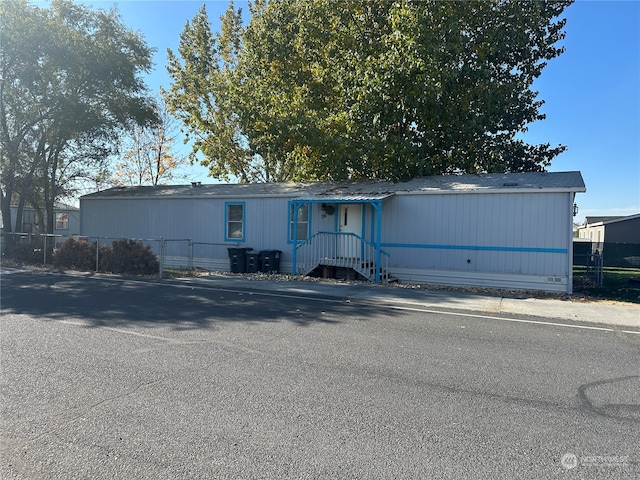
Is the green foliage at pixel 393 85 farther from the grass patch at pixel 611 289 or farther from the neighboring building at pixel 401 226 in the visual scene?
the grass patch at pixel 611 289

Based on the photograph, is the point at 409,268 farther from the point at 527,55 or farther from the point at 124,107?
the point at 124,107

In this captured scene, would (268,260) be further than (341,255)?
Yes

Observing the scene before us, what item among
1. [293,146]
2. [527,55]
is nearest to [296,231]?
[293,146]

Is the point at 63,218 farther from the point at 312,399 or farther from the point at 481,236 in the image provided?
the point at 312,399

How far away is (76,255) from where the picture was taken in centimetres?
1535

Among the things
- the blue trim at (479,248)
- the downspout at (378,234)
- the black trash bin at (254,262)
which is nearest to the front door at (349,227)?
the blue trim at (479,248)

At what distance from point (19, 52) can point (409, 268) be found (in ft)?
53.1

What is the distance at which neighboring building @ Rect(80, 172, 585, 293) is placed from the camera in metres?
12.1

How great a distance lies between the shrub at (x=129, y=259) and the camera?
14.1 meters

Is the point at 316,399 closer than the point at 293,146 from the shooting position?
Yes

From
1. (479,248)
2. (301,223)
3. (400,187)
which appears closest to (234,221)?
(301,223)

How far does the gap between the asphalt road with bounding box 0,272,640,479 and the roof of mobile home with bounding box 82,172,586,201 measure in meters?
5.99

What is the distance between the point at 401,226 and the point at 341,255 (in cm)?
A: 213

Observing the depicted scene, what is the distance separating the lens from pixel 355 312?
340 inches
